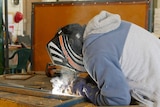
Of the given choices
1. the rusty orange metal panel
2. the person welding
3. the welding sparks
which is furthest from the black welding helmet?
the rusty orange metal panel

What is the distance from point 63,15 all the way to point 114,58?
1.59m

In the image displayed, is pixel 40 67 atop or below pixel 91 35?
below

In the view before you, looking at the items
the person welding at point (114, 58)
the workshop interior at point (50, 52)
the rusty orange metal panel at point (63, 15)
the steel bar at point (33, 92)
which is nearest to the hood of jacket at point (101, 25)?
the person welding at point (114, 58)

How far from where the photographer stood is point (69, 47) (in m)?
1.48

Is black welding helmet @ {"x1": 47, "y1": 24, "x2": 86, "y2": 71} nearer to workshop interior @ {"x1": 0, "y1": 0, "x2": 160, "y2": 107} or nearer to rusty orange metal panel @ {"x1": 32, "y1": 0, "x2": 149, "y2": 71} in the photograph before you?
workshop interior @ {"x1": 0, "y1": 0, "x2": 160, "y2": 107}

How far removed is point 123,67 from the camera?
1362mm

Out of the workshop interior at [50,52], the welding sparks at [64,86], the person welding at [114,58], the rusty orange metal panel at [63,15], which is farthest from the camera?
the rusty orange metal panel at [63,15]

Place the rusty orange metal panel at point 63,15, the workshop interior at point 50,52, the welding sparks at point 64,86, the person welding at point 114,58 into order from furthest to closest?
the rusty orange metal panel at point 63,15
the welding sparks at point 64,86
the workshop interior at point 50,52
the person welding at point 114,58

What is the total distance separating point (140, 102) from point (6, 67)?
1938mm

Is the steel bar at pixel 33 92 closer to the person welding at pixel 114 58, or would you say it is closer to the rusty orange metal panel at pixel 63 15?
the person welding at pixel 114 58

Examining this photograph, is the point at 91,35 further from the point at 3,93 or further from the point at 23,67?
the point at 23,67

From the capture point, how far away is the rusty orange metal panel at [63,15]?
255cm

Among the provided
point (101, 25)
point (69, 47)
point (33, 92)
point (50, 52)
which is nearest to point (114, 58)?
point (101, 25)

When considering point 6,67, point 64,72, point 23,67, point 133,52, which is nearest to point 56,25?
point 6,67
